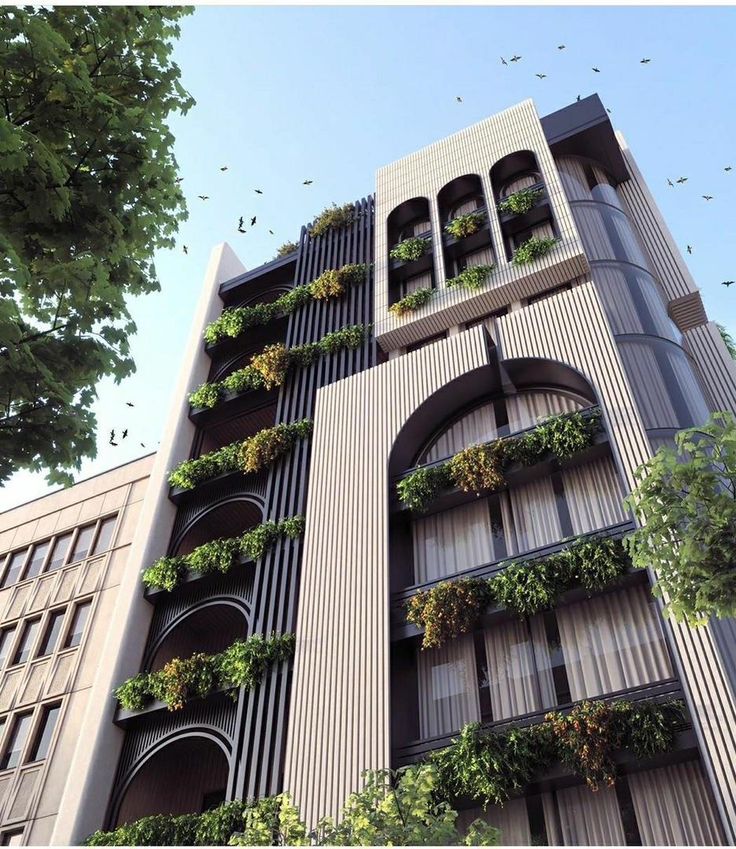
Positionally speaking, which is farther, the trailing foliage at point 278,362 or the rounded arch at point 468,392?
the trailing foliage at point 278,362

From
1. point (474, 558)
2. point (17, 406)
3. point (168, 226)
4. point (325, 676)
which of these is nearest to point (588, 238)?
point (474, 558)

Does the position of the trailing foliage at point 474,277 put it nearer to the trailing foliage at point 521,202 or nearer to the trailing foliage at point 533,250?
the trailing foliage at point 533,250

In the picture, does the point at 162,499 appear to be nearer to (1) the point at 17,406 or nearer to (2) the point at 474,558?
(2) the point at 474,558

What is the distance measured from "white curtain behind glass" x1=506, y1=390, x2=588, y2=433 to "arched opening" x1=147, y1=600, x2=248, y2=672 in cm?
960

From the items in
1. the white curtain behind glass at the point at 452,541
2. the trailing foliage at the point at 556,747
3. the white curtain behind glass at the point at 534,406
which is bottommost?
the trailing foliage at the point at 556,747

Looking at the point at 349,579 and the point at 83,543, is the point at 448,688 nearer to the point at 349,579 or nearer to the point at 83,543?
the point at 349,579

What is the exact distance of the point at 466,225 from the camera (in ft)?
95.7

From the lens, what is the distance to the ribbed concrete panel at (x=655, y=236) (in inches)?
1094

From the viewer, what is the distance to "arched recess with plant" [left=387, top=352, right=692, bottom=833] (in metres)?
17.5

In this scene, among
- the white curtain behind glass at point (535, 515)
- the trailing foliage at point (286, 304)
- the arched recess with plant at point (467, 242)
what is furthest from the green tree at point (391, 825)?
the trailing foliage at point (286, 304)

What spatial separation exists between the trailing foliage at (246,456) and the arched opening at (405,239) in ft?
21.3

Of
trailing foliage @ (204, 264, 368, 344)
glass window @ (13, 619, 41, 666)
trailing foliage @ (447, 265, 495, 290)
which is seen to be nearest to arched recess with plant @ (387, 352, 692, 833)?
trailing foliage @ (447, 265, 495, 290)

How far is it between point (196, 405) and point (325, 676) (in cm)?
1396

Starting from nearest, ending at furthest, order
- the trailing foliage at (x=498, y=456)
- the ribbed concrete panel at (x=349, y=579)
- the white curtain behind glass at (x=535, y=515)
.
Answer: the ribbed concrete panel at (x=349, y=579), the white curtain behind glass at (x=535, y=515), the trailing foliage at (x=498, y=456)
